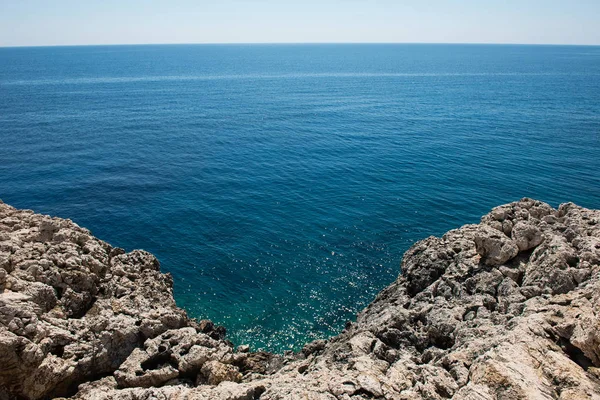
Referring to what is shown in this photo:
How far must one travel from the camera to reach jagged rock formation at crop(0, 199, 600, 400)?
61.3ft

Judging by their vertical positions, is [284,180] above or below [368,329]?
above

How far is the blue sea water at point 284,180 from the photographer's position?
47219mm

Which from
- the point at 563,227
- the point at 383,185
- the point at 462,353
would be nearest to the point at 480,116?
the point at 383,185

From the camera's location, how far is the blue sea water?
1859 inches

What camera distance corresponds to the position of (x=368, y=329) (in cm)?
2742

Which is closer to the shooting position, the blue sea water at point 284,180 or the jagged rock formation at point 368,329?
the jagged rock formation at point 368,329

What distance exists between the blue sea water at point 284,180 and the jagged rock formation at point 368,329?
1103 cm

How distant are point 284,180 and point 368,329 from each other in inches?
1979

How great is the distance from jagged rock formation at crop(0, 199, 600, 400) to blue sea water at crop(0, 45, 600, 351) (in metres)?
11.0

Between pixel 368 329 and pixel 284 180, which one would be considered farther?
pixel 284 180

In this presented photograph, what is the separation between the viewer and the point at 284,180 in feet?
249

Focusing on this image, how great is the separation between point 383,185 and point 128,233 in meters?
41.4

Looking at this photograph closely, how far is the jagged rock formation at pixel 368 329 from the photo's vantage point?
1867cm

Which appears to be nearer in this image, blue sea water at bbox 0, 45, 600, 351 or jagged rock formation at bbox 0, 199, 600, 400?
jagged rock formation at bbox 0, 199, 600, 400
